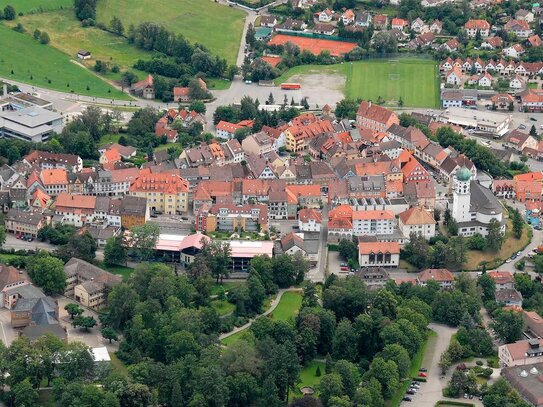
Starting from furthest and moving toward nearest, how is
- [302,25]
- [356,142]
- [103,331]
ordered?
[302,25], [356,142], [103,331]

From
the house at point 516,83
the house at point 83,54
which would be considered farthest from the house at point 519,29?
the house at point 83,54

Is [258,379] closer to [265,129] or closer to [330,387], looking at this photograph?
[330,387]

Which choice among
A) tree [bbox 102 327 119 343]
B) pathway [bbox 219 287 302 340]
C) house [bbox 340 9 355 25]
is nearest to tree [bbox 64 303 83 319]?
tree [bbox 102 327 119 343]

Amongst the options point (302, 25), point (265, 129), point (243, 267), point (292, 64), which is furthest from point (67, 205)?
point (302, 25)

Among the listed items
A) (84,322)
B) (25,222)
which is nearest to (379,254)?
(84,322)

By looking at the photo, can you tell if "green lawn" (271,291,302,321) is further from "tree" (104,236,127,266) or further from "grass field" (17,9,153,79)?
"grass field" (17,9,153,79)

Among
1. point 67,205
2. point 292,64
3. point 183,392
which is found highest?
point 292,64

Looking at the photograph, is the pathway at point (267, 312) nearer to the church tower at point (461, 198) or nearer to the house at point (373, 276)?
the house at point (373, 276)

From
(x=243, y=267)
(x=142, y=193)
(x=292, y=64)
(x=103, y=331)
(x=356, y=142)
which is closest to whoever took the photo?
(x=103, y=331)
